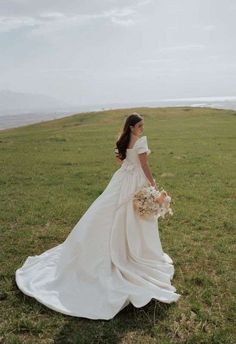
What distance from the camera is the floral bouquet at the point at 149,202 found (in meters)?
8.46

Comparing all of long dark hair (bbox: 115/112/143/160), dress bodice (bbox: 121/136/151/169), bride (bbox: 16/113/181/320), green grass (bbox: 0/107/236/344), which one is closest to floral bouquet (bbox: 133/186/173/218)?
bride (bbox: 16/113/181/320)

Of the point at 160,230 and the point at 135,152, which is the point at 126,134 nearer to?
the point at 135,152

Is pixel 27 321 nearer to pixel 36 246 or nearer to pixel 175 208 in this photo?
pixel 36 246

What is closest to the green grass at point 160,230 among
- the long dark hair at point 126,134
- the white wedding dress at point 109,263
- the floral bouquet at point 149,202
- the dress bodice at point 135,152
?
the white wedding dress at point 109,263

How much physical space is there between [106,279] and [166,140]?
2506 centimetres

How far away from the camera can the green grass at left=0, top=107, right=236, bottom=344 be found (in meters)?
7.03

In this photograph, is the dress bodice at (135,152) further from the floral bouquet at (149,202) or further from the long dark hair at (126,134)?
the floral bouquet at (149,202)

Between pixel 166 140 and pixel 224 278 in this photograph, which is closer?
pixel 224 278

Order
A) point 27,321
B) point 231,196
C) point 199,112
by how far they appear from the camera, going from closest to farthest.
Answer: point 27,321 → point 231,196 → point 199,112

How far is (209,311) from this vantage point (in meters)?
7.60

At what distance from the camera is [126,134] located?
875cm

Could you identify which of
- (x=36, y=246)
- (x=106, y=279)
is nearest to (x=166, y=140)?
(x=36, y=246)

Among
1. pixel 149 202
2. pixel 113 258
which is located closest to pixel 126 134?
pixel 149 202

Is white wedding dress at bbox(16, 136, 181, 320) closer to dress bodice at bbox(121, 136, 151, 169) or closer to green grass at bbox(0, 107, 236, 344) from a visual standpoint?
dress bodice at bbox(121, 136, 151, 169)
